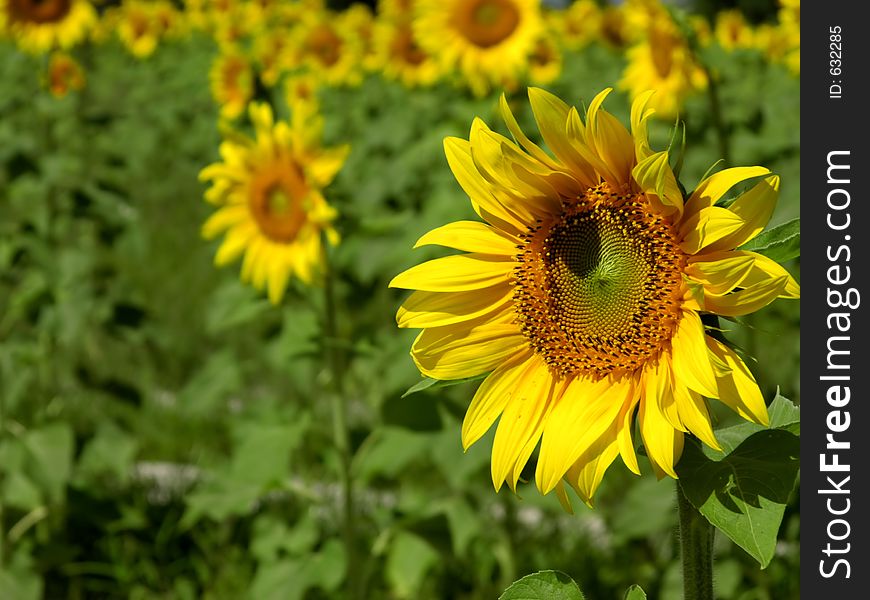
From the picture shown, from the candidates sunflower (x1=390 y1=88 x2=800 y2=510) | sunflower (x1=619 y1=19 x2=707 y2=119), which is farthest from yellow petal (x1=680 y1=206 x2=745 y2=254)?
sunflower (x1=619 y1=19 x2=707 y2=119)

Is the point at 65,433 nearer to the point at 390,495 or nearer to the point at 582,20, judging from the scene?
the point at 390,495

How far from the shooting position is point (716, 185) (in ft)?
4.04

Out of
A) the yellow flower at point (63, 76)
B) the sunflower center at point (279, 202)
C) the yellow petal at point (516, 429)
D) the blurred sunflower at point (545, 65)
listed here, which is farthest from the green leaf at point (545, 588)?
the blurred sunflower at point (545, 65)

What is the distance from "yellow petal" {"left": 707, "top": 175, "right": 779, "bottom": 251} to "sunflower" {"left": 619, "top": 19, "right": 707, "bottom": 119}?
2531 millimetres

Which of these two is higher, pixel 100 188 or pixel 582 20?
pixel 582 20

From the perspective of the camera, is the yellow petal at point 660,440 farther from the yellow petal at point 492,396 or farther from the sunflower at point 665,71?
the sunflower at point 665,71

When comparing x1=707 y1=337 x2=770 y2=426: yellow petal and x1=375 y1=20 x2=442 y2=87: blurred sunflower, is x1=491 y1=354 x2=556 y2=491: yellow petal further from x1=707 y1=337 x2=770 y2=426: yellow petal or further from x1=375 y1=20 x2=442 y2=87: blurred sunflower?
x1=375 y1=20 x2=442 y2=87: blurred sunflower

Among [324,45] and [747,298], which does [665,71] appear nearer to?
[747,298]

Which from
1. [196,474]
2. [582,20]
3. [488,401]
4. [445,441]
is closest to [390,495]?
[196,474]

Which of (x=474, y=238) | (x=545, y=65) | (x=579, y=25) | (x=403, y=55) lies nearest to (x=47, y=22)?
(x=403, y=55)

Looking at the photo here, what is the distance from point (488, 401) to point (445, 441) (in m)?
1.61

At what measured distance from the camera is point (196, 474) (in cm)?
388

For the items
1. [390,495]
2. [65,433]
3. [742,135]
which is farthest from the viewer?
[390,495]

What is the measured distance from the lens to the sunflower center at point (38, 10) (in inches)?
165
